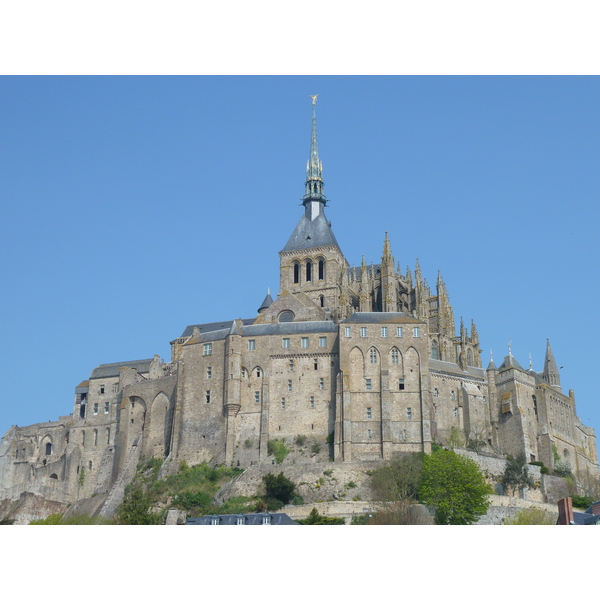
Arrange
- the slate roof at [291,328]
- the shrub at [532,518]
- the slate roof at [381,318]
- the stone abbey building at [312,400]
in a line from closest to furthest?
1. the shrub at [532,518]
2. the stone abbey building at [312,400]
3. the slate roof at [381,318]
4. the slate roof at [291,328]

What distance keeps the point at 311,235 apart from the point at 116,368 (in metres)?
24.3

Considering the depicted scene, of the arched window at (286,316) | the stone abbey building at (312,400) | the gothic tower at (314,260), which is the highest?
the gothic tower at (314,260)

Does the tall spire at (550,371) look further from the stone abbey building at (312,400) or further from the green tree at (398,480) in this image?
the green tree at (398,480)

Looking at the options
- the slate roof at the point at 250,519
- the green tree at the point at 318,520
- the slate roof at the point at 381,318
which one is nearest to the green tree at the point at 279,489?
the green tree at the point at 318,520

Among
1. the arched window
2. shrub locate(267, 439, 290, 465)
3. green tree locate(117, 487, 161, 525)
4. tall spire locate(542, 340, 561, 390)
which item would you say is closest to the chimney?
green tree locate(117, 487, 161, 525)

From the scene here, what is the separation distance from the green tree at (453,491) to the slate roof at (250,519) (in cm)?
942

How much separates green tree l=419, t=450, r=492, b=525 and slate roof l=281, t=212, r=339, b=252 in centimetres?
3837

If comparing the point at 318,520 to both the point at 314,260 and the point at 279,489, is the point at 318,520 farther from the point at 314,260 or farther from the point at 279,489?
the point at 314,260

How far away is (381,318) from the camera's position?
8912cm

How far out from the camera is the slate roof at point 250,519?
221 feet

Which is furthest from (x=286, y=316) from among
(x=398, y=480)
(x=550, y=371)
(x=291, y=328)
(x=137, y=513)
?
(x=137, y=513)

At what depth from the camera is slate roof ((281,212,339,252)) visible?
367ft

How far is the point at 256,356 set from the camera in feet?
293

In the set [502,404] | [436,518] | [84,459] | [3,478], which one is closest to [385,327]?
[502,404]
